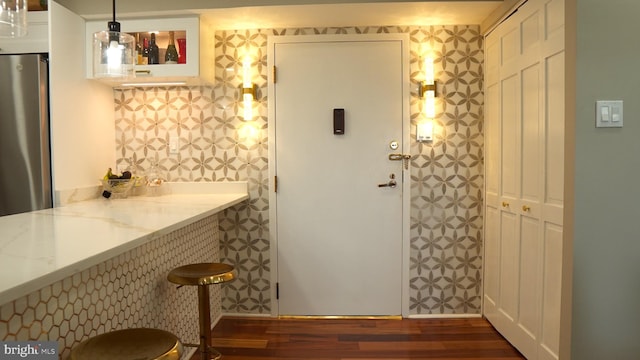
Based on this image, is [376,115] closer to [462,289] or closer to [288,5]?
[288,5]

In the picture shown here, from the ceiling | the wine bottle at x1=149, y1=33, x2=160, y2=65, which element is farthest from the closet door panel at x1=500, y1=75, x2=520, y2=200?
the wine bottle at x1=149, y1=33, x2=160, y2=65

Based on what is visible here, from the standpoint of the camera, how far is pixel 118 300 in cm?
162

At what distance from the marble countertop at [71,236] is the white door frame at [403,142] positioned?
0.81 meters

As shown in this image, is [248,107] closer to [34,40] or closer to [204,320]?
[34,40]

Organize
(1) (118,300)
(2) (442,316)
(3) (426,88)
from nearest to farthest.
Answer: (1) (118,300) < (3) (426,88) < (2) (442,316)

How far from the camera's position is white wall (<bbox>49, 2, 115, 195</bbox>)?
2336 mm

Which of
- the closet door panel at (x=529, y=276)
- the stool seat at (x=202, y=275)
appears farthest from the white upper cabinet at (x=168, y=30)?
the closet door panel at (x=529, y=276)

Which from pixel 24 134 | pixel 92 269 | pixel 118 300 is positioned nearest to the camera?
pixel 92 269

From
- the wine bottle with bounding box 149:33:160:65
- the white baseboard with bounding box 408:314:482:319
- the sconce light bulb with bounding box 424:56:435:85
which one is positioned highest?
the wine bottle with bounding box 149:33:160:65

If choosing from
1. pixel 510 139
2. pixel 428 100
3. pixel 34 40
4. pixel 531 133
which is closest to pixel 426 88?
pixel 428 100

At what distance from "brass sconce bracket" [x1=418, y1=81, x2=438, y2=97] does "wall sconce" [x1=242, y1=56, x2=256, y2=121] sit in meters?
1.22

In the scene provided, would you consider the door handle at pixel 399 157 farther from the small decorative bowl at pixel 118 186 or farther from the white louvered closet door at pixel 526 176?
the small decorative bowl at pixel 118 186

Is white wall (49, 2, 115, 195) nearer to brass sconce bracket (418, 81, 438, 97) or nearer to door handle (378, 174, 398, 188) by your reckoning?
door handle (378, 174, 398, 188)

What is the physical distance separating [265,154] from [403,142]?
1023mm
